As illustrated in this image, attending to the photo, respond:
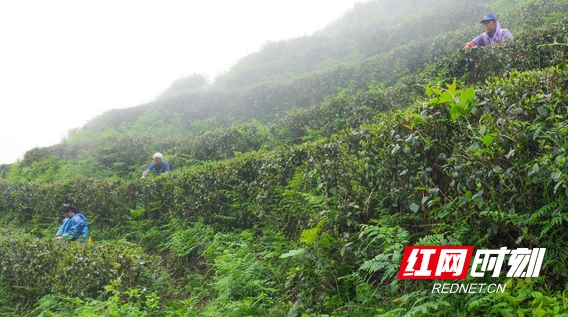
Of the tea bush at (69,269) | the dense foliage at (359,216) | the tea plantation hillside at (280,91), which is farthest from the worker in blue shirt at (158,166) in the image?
the tea bush at (69,269)

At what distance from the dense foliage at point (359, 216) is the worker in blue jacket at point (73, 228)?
0.73m

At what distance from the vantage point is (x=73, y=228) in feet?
28.6

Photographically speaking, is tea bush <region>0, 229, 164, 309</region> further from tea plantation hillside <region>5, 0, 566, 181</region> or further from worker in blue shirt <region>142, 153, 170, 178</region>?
tea plantation hillside <region>5, 0, 566, 181</region>

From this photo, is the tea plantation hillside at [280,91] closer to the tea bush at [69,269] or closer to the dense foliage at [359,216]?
the dense foliage at [359,216]

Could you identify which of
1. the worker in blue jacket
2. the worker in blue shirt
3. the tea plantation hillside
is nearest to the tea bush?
the worker in blue jacket

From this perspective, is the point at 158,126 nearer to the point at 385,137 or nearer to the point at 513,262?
the point at 385,137

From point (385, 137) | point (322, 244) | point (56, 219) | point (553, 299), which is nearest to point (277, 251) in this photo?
point (322, 244)

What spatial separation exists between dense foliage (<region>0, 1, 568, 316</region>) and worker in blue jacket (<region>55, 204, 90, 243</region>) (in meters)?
0.73

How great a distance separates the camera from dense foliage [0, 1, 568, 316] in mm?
2941

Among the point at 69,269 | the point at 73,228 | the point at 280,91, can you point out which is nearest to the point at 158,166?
the point at 73,228

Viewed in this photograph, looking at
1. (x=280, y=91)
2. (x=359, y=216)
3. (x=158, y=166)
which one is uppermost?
(x=280, y=91)

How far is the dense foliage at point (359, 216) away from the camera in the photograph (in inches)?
116

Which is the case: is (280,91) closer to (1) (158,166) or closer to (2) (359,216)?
(1) (158,166)

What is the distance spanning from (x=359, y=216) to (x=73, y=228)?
7280mm
